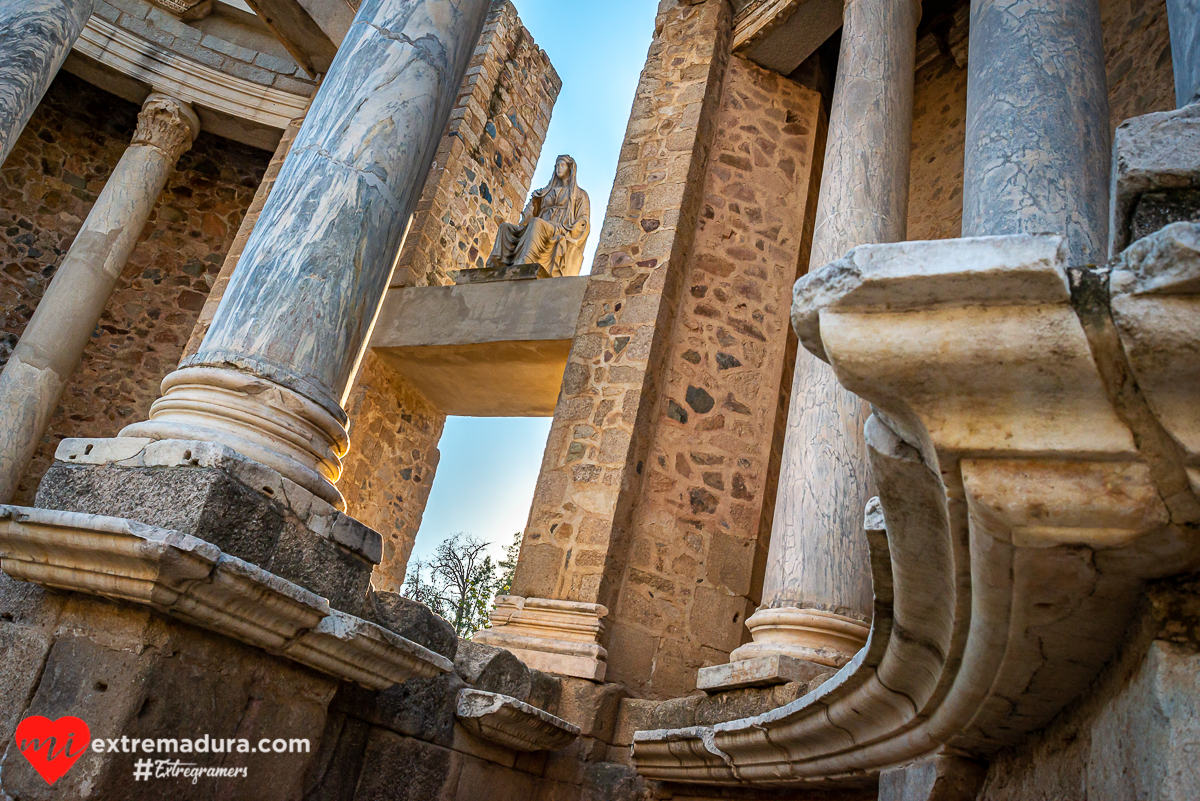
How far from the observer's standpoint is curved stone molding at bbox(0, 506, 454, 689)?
2.23 meters

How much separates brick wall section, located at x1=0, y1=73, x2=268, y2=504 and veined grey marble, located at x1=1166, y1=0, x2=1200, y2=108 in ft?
31.4

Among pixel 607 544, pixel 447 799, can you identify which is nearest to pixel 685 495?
pixel 607 544

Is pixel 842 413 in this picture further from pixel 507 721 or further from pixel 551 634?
pixel 507 721

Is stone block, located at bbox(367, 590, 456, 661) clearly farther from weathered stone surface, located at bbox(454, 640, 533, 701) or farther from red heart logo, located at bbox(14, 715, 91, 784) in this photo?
red heart logo, located at bbox(14, 715, 91, 784)

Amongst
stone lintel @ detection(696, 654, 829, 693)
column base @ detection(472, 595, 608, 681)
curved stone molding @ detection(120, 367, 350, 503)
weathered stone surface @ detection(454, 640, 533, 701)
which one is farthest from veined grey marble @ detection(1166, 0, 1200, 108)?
column base @ detection(472, 595, 608, 681)

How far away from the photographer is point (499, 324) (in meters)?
7.88

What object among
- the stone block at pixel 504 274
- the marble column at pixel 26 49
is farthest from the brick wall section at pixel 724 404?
the marble column at pixel 26 49

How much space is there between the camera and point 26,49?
6.52m

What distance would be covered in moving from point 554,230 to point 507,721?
A: 246 inches

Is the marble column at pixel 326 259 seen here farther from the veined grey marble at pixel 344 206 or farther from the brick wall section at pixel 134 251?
the brick wall section at pixel 134 251

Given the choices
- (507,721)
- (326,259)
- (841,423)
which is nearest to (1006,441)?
(326,259)

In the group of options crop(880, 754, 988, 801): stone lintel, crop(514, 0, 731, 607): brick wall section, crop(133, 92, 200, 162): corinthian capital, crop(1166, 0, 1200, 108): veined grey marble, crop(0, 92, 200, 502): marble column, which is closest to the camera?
crop(880, 754, 988, 801): stone lintel

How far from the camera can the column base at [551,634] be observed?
4746mm

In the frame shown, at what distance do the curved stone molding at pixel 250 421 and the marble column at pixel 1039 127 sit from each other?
2.39 metres
